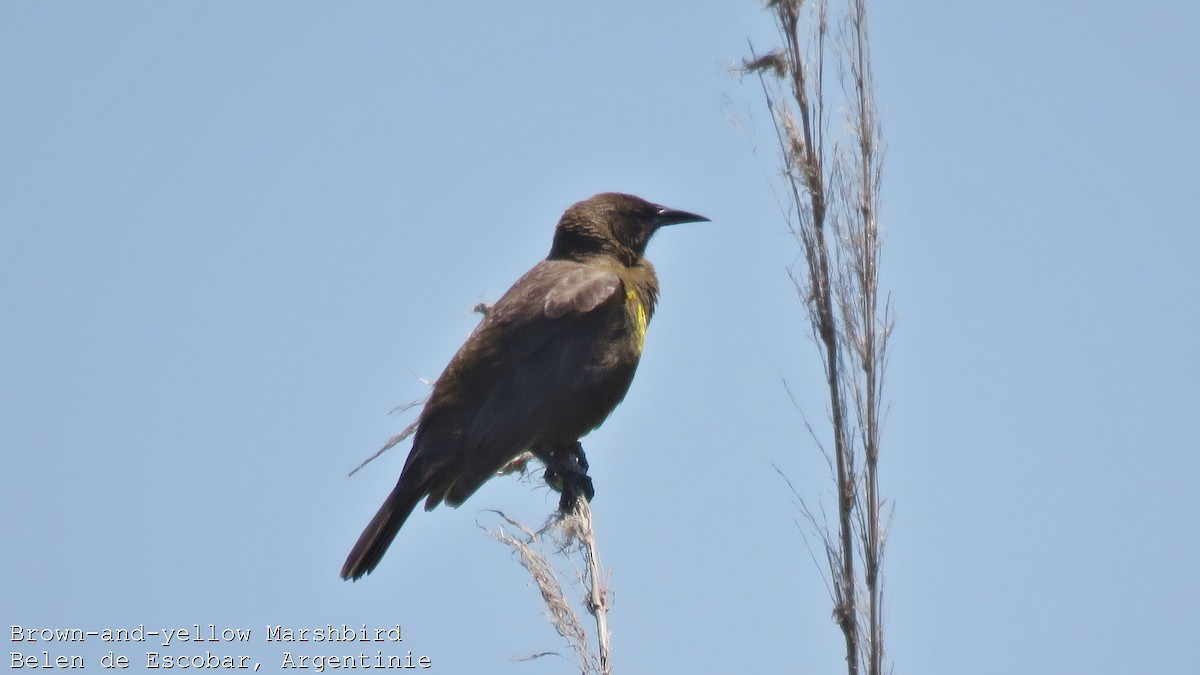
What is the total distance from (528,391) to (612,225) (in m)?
1.41

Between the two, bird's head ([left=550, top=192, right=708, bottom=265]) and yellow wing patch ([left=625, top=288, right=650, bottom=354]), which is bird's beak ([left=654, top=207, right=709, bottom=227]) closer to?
bird's head ([left=550, top=192, right=708, bottom=265])

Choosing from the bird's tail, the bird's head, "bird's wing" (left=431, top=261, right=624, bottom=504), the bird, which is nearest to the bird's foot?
the bird

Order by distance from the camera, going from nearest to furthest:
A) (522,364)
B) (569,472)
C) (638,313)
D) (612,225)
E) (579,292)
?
(569,472), (522,364), (579,292), (638,313), (612,225)

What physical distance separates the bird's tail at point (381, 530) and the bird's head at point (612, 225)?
1.73m

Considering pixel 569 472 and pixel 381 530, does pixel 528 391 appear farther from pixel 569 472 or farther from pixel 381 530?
pixel 381 530

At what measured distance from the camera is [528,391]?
5441 millimetres

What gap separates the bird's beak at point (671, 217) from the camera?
6707mm

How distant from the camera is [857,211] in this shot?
3215 mm

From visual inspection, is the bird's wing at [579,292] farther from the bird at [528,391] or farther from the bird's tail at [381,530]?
the bird's tail at [381,530]

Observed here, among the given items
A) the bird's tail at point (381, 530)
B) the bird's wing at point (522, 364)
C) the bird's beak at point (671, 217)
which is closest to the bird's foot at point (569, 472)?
the bird's wing at point (522, 364)

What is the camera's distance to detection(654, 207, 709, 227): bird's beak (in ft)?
22.0

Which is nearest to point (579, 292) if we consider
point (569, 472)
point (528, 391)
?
point (528, 391)

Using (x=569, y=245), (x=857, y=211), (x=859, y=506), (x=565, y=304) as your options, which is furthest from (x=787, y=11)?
(x=569, y=245)

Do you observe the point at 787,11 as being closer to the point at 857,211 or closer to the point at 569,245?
the point at 857,211
